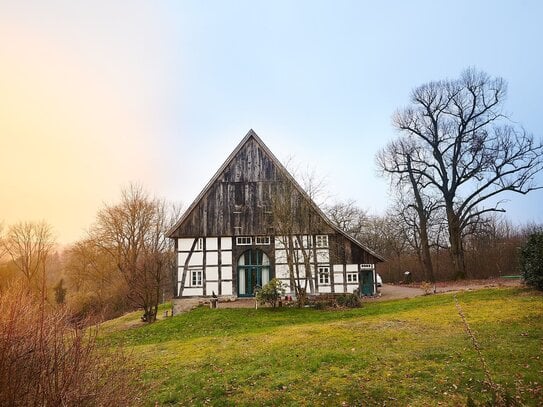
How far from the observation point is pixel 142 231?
39.4 meters

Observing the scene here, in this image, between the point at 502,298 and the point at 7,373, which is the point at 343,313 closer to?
the point at 502,298

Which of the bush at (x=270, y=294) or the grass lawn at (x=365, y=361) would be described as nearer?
the grass lawn at (x=365, y=361)

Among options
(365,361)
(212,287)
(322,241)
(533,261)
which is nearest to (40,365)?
(365,361)

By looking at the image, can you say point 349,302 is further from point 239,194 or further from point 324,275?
point 239,194

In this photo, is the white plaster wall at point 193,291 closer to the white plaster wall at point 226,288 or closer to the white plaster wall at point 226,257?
A: the white plaster wall at point 226,288

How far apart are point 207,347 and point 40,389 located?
379 inches

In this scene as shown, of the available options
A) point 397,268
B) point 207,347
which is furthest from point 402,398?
point 397,268

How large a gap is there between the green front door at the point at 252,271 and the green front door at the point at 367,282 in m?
6.35

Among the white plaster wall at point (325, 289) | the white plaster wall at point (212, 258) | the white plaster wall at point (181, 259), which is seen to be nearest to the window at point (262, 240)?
the white plaster wall at point (212, 258)

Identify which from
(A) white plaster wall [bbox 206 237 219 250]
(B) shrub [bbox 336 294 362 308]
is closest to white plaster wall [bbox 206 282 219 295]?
(A) white plaster wall [bbox 206 237 219 250]

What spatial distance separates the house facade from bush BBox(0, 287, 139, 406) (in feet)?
65.1

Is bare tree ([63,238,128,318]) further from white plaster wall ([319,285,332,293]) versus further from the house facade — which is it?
white plaster wall ([319,285,332,293])

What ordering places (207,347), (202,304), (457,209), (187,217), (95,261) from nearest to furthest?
(207,347), (202,304), (187,217), (457,209), (95,261)

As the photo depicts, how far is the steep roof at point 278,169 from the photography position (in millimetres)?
24109
